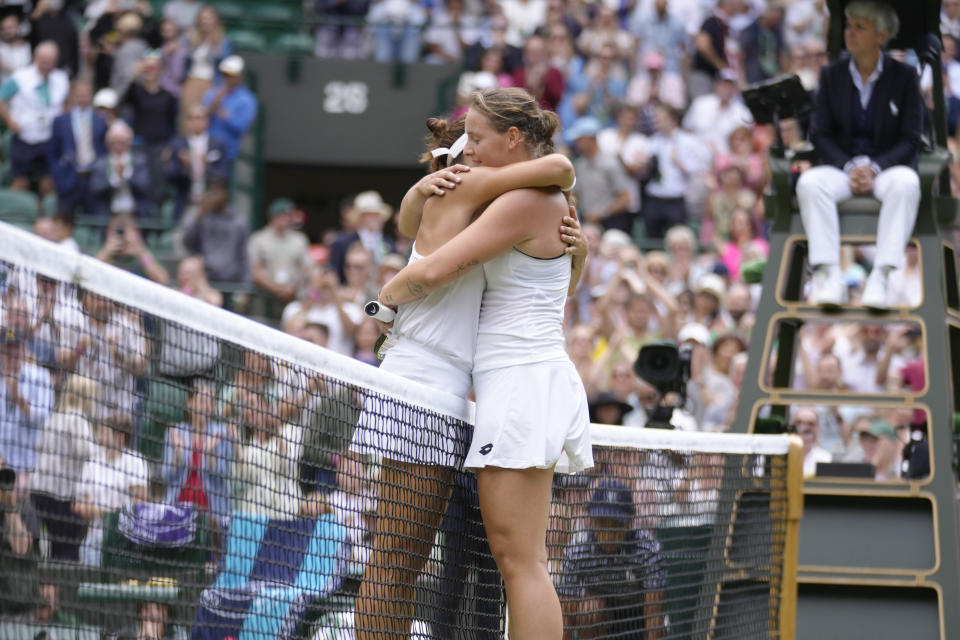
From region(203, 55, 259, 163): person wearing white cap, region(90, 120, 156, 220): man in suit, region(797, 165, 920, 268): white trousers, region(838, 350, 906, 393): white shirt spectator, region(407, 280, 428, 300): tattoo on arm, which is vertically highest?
region(203, 55, 259, 163): person wearing white cap

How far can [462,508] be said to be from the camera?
15.3 feet

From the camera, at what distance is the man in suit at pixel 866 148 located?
7.03 meters

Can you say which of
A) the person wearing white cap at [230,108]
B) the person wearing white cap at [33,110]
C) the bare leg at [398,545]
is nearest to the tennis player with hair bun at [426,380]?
the bare leg at [398,545]

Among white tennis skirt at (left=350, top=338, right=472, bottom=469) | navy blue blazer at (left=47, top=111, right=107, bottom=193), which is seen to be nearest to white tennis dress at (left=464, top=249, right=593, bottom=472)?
white tennis skirt at (left=350, top=338, right=472, bottom=469)

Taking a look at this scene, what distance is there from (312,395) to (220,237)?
31.8 ft

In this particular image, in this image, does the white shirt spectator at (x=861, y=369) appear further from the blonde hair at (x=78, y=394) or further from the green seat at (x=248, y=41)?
the green seat at (x=248, y=41)

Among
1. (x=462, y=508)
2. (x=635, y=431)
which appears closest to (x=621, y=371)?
(x=635, y=431)

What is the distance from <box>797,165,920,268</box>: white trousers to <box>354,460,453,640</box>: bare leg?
3242 millimetres

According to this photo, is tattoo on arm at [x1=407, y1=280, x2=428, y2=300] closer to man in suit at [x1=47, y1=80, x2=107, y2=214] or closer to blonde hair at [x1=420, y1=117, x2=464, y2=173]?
blonde hair at [x1=420, y1=117, x2=464, y2=173]

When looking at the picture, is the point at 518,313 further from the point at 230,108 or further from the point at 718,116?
the point at 718,116

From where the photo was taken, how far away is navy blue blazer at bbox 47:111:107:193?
48.1 feet

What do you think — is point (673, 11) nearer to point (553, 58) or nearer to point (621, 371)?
point (553, 58)

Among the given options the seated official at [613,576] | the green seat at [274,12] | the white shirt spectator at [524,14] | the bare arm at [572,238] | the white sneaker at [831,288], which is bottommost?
the seated official at [613,576]

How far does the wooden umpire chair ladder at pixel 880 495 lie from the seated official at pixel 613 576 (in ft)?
2.96
